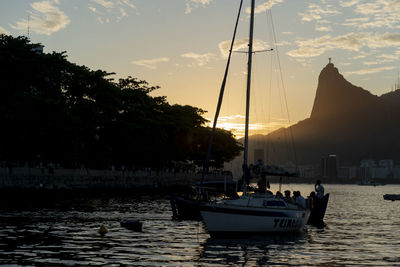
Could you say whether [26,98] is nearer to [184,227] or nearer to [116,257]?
[184,227]

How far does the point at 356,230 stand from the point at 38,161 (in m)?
64.7

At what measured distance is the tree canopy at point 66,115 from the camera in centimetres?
8012

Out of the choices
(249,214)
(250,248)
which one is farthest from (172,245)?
(249,214)

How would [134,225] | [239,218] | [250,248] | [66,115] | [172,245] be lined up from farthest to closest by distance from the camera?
[66,115]
[134,225]
[239,218]
[172,245]
[250,248]

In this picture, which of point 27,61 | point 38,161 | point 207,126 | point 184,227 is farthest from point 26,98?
point 207,126

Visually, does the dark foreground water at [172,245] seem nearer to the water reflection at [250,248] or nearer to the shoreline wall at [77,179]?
the water reflection at [250,248]

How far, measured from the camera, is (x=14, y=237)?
105 feet

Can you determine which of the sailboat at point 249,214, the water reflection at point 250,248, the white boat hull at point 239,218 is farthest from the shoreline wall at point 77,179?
the water reflection at point 250,248

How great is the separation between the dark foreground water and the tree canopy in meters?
36.4

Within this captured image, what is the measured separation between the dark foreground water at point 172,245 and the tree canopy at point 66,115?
36444 millimetres

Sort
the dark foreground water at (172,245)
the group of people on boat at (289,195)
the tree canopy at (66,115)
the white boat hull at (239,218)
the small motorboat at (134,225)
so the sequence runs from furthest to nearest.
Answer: the tree canopy at (66,115) < the group of people on boat at (289,195) < the small motorboat at (134,225) < the white boat hull at (239,218) < the dark foreground water at (172,245)

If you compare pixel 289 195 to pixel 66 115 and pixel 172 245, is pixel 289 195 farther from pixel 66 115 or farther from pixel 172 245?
pixel 66 115

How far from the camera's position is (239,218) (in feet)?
110

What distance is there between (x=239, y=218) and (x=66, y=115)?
52.2 metres
